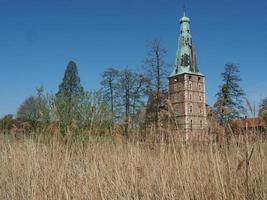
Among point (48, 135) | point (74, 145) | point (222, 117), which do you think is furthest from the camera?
point (48, 135)

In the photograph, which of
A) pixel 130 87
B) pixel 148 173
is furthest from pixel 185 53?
pixel 148 173

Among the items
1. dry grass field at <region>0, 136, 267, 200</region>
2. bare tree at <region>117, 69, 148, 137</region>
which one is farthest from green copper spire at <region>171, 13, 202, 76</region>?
dry grass field at <region>0, 136, 267, 200</region>

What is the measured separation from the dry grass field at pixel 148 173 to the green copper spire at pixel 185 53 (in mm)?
56450

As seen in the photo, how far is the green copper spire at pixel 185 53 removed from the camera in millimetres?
59312

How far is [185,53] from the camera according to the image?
195 ft

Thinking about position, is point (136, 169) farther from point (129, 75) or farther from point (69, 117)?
point (129, 75)

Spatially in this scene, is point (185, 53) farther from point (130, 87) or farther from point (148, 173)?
point (148, 173)

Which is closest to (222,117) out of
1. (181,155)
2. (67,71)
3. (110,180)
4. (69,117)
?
(181,155)

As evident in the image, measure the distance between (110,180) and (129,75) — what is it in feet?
106

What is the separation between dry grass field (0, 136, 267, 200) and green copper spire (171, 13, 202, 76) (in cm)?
5645

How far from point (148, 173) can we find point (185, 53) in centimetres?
5805

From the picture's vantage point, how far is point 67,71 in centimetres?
5688

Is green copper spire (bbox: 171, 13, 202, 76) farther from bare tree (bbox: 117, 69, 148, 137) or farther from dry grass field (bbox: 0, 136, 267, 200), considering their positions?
dry grass field (bbox: 0, 136, 267, 200)

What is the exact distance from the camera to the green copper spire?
5931 centimetres
